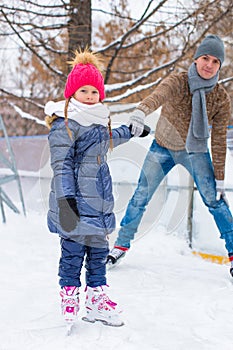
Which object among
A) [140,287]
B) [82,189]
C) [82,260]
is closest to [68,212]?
[82,189]

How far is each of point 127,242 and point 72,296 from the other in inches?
45.2

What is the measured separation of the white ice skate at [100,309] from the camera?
215 centimetres

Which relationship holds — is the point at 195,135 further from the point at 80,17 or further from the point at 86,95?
the point at 80,17

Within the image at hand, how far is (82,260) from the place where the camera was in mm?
2133

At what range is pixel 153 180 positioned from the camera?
3.17m

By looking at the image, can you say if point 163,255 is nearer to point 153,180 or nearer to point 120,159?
point 153,180

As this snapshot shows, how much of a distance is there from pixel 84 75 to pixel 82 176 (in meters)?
0.49

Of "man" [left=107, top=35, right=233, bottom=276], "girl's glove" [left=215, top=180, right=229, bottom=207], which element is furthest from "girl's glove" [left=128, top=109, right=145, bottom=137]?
"girl's glove" [left=215, top=180, right=229, bottom=207]

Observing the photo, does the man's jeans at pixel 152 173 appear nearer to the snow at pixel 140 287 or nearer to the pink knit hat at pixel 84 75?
the snow at pixel 140 287

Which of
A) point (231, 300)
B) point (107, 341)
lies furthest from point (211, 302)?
point (107, 341)

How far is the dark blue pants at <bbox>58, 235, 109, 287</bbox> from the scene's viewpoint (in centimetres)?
209

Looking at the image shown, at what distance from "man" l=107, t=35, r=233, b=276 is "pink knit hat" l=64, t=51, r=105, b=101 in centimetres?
60

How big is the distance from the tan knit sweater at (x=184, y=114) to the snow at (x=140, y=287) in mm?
807

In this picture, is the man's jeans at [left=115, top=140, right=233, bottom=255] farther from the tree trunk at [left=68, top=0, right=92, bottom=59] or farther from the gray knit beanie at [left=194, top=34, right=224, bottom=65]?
the tree trunk at [left=68, top=0, right=92, bottom=59]
